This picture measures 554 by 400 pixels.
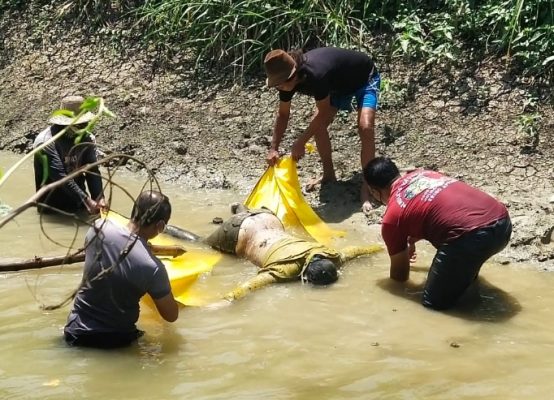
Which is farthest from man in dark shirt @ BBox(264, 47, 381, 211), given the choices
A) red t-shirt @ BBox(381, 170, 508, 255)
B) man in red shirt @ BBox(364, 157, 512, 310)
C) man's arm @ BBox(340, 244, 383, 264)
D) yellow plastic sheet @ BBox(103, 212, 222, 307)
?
red t-shirt @ BBox(381, 170, 508, 255)

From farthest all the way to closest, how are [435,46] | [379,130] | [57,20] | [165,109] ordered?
[57,20] < [165,109] < [435,46] < [379,130]

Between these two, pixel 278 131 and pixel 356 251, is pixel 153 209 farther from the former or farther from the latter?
pixel 278 131

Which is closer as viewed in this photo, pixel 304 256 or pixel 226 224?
pixel 304 256

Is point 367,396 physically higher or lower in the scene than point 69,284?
higher

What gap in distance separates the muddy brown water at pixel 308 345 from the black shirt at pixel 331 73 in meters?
1.47

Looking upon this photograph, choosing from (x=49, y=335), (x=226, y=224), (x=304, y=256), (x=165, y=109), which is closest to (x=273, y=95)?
(x=165, y=109)

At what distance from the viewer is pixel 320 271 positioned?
5.33 meters

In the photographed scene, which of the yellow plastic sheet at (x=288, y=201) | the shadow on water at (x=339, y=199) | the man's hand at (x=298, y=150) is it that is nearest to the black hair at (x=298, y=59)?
the man's hand at (x=298, y=150)

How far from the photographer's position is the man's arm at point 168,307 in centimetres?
430

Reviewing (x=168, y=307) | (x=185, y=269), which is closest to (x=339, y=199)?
(x=185, y=269)

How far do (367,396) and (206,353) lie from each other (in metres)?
0.98

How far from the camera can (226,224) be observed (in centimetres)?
602

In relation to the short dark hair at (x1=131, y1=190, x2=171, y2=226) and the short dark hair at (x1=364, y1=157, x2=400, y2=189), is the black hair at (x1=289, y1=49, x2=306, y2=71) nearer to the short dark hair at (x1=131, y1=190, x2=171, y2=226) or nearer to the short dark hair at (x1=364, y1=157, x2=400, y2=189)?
the short dark hair at (x1=364, y1=157, x2=400, y2=189)

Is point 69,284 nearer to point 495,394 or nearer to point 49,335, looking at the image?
point 49,335
